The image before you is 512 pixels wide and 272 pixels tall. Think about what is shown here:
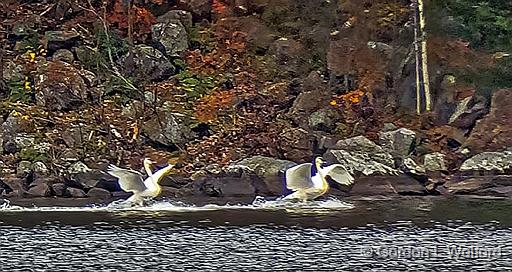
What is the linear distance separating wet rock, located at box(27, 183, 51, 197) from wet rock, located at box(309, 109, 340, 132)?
7.23m

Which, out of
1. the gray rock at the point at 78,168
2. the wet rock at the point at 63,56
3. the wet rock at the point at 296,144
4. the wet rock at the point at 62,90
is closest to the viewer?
the gray rock at the point at 78,168

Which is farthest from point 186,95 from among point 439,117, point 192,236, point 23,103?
point 192,236

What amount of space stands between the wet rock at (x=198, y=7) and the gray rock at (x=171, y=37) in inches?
42.1

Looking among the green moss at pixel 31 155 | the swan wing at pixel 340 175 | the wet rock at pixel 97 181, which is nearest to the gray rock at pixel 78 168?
the green moss at pixel 31 155

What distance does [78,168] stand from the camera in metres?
26.2

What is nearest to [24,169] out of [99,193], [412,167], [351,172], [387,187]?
[99,193]

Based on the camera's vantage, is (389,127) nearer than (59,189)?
No

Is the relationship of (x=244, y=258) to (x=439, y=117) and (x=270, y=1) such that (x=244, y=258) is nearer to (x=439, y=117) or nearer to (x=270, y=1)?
(x=439, y=117)

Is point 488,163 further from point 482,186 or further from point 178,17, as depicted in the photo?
point 178,17

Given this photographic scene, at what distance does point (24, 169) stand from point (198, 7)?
7.73 meters

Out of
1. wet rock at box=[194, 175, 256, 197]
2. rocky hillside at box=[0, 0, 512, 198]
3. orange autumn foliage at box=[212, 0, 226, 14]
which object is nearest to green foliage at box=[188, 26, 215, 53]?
rocky hillside at box=[0, 0, 512, 198]

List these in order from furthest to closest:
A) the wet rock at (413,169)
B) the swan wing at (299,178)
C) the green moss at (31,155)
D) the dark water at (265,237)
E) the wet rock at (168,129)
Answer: the wet rock at (168,129) < the green moss at (31,155) < the wet rock at (413,169) < the swan wing at (299,178) < the dark water at (265,237)

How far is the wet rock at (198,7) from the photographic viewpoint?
104ft

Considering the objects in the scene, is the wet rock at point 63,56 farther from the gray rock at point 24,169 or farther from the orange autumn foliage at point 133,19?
the gray rock at point 24,169
